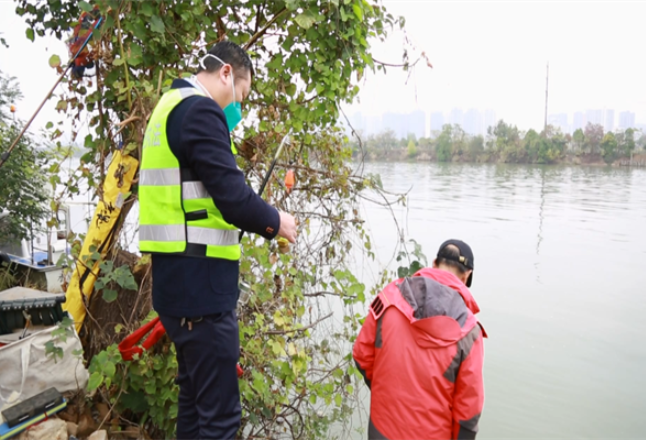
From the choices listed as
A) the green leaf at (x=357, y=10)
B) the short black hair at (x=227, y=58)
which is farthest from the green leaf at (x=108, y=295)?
the green leaf at (x=357, y=10)

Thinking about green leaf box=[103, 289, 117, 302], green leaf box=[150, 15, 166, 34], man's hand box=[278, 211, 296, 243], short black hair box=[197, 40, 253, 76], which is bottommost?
green leaf box=[103, 289, 117, 302]

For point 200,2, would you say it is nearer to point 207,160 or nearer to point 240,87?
point 240,87

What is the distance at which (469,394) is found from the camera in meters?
2.02

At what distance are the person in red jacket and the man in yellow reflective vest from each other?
1.77 feet

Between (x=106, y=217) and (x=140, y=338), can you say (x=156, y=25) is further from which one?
(x=140, y=338)

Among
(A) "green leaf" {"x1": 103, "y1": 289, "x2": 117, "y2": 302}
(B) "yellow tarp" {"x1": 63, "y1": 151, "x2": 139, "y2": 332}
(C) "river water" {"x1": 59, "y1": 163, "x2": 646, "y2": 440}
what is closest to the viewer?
(A) "green leaf" {"x1": 103, "y1": 289, "x2": 117, "y2": 302}

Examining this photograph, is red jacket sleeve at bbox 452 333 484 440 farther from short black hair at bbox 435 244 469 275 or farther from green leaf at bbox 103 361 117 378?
green leaf at bbox 103 361 117 378

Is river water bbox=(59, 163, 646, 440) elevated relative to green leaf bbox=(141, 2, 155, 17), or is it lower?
lower

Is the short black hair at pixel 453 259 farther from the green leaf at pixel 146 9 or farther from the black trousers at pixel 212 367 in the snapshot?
the green leaf at pixel 146 9

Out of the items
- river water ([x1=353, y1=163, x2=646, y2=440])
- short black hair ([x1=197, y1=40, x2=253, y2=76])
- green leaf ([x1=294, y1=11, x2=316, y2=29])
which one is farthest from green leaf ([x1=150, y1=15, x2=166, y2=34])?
river water ([x1=353, y1=163, x2=646, y2=440])

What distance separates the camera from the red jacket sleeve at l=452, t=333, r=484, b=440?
78.5 inches

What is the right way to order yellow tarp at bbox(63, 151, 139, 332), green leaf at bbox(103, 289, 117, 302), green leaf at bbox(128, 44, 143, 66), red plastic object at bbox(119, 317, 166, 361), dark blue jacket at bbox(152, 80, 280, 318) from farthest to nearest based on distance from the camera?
yellow tarp at bbox(63, 151, 139, 332) → green leaf at bbox(128, 44, 143, 66) → green leaf at bbox(103, 289, 117, 302) → red plastic object at bbox(119, 317, 166, 361) → dark blue jacket at bbox(152, 80, 280, 318)

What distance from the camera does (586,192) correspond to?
70.2 feet

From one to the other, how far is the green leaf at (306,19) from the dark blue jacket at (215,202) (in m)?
0.96
